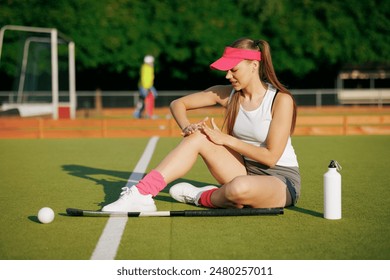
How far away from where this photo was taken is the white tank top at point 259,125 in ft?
19.9

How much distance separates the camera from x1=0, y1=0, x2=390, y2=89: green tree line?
32.6 meters

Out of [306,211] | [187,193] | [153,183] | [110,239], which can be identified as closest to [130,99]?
[187,193]

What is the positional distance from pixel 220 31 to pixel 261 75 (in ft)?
90.8

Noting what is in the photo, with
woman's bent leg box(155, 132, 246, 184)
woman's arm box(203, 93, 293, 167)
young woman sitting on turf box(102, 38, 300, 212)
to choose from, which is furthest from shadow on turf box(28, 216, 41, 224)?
woman's arm box(203, 93, 293, 167)

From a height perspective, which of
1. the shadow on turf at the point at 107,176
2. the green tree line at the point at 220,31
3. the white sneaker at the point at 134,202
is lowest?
the shadow on turf at the point at 107,176

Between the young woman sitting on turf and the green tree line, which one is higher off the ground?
the green tree line

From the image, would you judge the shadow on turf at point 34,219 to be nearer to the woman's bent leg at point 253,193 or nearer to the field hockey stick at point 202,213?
the field hockey stick at point 202,213

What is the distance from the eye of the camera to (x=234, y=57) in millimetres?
5930

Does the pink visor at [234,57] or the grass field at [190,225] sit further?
the pink visor at [234,57]

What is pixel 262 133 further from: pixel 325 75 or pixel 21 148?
pixel 325 75

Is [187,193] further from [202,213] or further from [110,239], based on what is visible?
[110,239]

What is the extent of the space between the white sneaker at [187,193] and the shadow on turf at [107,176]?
32cm

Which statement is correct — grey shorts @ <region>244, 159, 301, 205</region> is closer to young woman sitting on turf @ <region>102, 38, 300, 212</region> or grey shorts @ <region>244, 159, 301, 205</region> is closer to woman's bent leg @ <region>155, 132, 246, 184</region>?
young woman sitting on turf @ <region>102, 38, 300, 212</region>

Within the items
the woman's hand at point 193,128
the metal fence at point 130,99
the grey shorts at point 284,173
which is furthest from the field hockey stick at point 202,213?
the metal fence at point 130,99
